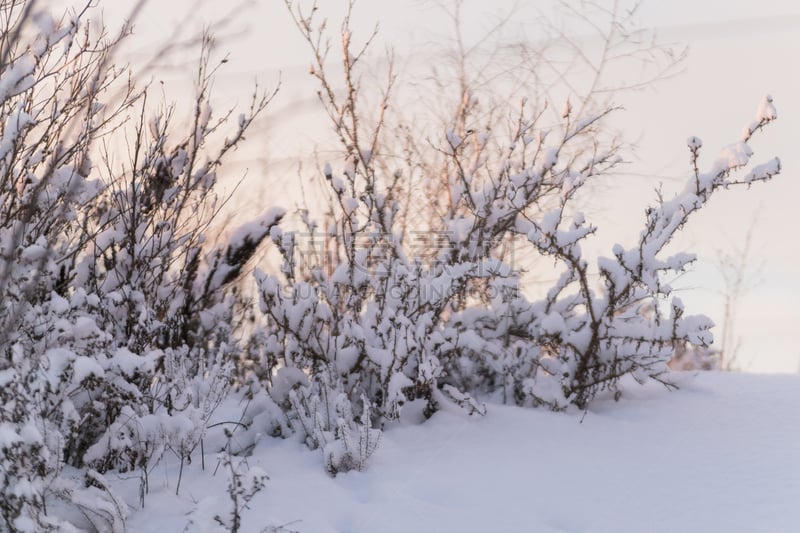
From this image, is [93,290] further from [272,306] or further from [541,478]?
[541,478]

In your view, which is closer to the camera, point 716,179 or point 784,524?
point 784,524

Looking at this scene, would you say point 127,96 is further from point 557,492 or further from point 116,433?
point 557,492

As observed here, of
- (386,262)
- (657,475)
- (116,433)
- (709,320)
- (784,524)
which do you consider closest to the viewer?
(784,524)

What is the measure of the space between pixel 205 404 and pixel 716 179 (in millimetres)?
2655

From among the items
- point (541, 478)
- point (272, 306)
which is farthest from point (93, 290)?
point (541, 478)

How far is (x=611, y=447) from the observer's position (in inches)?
127

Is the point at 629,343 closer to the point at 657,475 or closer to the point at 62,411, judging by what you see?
the point at 657,475

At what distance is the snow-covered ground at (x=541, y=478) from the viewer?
8.36 feet

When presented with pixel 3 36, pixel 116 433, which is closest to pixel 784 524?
pixel 116 433

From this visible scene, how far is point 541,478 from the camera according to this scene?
116 inches

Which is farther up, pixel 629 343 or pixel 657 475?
pixel 629 343

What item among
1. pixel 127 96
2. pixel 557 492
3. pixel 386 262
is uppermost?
pixel 127 96

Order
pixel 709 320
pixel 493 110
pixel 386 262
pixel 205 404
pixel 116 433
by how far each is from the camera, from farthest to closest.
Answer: pixel 493 110
pixel 386 262
pixel 709 320
pixel 205 404
pixel 116 433

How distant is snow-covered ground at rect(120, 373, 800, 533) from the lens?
2549mm
